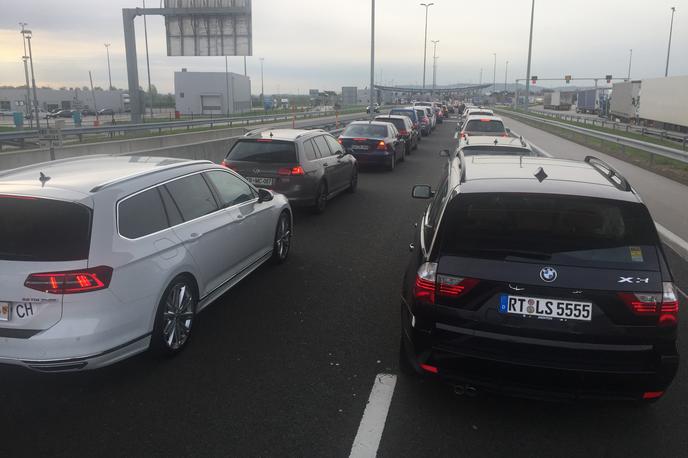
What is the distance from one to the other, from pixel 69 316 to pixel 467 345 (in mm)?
2552

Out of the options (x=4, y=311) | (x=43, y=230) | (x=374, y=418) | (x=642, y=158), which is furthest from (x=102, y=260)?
(x=642, y=158)

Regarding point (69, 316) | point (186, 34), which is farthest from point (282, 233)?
point (186, 34)

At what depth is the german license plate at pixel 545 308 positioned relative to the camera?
3293 mm

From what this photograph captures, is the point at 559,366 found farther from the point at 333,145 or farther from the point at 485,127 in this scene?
the point at 485,127

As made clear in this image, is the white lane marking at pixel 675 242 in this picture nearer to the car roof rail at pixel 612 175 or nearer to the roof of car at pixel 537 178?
the car roof rail at pixel 612 175

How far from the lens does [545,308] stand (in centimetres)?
332

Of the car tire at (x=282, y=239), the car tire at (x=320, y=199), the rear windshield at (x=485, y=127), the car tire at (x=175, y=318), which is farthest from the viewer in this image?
the rear windshield at (x=485, y=127)

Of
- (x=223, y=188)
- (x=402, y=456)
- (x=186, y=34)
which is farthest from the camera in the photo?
(x=186, y=34)

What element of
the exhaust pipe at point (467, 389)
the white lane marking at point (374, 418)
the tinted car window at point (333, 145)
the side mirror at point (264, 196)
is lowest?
the white lane marking at point (374, 418)

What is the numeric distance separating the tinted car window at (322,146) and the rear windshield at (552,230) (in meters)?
7.67

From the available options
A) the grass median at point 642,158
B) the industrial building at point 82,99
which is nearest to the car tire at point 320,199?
the grass median at point 642,158

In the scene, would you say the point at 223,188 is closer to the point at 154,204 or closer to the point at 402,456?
the point at 154,204

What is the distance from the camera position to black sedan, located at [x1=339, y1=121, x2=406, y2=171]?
56.9 feet

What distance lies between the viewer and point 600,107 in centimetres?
7700
